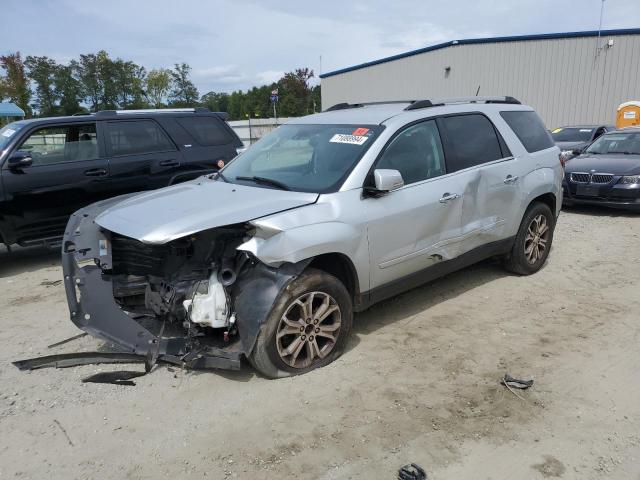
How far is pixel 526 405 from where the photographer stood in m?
3.29

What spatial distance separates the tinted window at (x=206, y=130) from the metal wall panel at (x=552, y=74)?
21.8 m

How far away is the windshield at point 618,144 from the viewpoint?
32.8 feet

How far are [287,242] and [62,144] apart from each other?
469 centimetres

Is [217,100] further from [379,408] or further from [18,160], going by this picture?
[379,408]

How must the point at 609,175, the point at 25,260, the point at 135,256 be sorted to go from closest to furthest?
the point at 135,256 → the point at 25,260 → the point at 609,175

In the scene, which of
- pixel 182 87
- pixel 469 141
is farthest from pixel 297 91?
pixel 469 141

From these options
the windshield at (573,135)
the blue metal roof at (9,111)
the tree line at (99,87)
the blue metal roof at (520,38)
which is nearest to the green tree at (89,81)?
the tree line at (99,87)

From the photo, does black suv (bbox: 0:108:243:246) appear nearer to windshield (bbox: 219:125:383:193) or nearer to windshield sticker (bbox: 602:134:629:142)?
windshield (bbox: 219:125:383:193)

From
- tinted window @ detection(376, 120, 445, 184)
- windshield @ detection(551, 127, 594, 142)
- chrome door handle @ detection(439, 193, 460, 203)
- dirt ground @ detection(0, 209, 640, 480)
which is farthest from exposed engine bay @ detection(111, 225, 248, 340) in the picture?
windshield @ detection(551, 127, 594, 142)

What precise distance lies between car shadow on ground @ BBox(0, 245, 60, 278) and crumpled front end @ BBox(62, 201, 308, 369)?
10.2 ft

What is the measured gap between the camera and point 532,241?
5703 millimetres

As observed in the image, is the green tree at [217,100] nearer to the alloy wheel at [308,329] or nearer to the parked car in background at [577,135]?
the parked car in background at [577,135]

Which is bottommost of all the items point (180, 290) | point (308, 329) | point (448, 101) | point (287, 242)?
point (308, 329)

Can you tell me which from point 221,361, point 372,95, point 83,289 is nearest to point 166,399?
point 221,361
